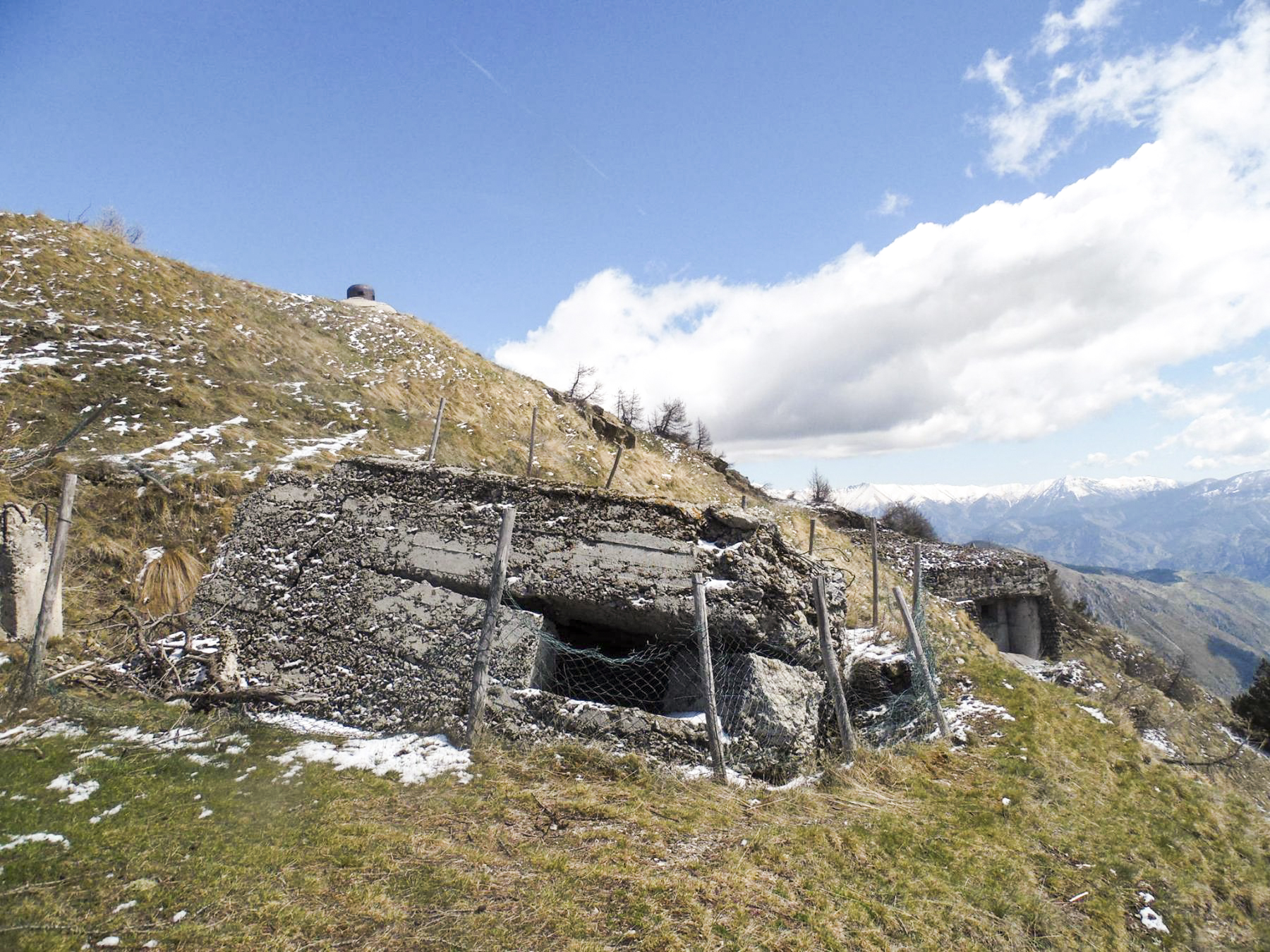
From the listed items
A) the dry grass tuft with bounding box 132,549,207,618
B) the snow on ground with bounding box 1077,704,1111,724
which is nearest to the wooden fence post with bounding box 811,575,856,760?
the snow on ground with bounding box 1077,704,1111,724

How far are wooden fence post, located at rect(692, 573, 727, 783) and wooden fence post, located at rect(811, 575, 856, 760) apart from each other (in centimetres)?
144

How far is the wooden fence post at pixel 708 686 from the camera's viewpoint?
6137 mm

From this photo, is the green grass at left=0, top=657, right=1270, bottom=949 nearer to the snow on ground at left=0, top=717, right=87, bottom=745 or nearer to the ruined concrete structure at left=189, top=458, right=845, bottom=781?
the snow on ground at left=0, top=717, right=87, bottom=745

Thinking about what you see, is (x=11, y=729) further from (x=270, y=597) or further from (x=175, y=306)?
(x=175, y=306)

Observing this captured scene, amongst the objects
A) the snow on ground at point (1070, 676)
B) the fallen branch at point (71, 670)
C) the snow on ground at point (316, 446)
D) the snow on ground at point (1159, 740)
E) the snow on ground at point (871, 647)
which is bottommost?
the snow on ground at point (1159, 740)

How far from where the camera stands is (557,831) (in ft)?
16.1

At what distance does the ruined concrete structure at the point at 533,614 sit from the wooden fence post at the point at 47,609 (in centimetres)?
137

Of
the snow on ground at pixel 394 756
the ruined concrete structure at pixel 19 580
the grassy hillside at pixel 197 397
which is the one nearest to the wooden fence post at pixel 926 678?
the snow on ground at pixel 394 756

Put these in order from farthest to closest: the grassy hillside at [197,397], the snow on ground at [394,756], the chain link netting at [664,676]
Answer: the grassy hillside at [197,397], the chain link netting at [664,676], the snow on ground at [394,756]

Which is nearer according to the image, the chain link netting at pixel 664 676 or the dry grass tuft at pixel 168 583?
the chain link netting at pixel 664 676

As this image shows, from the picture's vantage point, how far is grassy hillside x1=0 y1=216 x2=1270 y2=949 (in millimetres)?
3814

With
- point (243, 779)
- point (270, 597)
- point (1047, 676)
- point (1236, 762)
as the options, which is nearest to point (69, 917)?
point (243, 779)

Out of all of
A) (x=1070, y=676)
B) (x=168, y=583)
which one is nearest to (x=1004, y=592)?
(x=1070, y=676)

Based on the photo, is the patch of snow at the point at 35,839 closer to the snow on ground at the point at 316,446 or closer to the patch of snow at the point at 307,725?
the patch of snow at the point at 307,725
